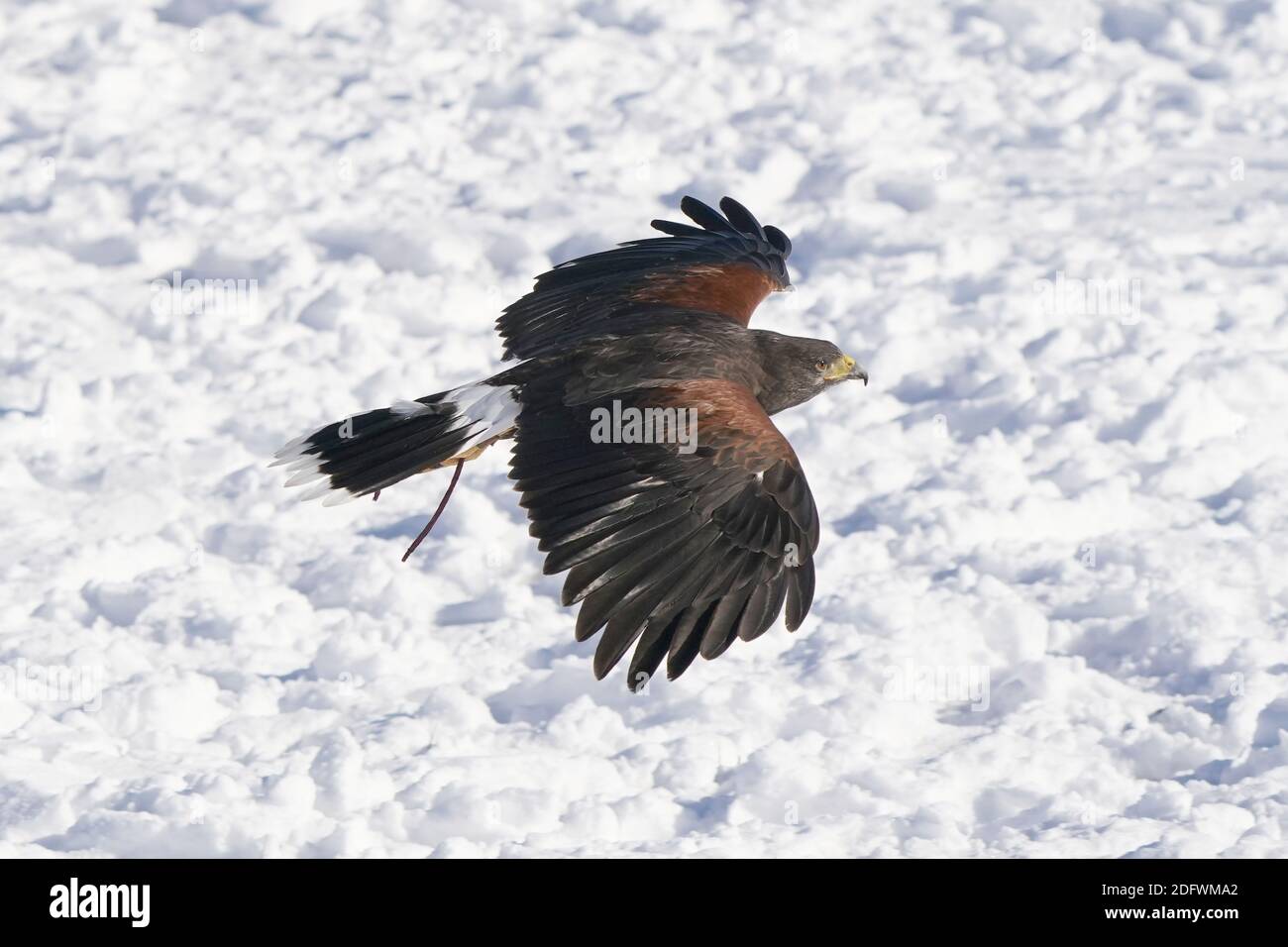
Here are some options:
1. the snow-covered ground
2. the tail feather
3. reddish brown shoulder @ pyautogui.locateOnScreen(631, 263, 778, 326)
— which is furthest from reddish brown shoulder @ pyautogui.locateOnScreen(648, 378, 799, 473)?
the snow-covered ground

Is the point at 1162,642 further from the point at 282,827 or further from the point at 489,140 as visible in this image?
the point at 489,140

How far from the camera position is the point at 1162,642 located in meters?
6.84

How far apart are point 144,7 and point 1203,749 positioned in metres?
9.33

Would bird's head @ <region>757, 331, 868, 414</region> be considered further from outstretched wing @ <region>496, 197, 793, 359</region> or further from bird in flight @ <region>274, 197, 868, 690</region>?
outstretched wing @ <region>496, 197, 793, 359</region>

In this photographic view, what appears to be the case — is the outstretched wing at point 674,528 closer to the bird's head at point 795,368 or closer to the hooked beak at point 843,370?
the bird's head at point 795,368

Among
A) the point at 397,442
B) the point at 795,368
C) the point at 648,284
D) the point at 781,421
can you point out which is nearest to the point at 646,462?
the point at 397,442

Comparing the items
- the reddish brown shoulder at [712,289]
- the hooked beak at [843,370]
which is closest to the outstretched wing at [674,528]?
Answer: the hooked beak at [843,370]

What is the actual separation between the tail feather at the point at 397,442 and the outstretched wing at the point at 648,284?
58 cm

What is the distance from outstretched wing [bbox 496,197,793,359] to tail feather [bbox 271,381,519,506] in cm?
58

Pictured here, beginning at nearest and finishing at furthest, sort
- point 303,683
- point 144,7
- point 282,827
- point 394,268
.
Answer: point 282,827 → point 303,683 → point 394,268 → point 144,7

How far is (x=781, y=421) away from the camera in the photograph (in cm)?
866

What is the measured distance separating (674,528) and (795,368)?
1.58m

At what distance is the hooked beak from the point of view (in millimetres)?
6652

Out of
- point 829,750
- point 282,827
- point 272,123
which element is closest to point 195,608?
point 282,827
